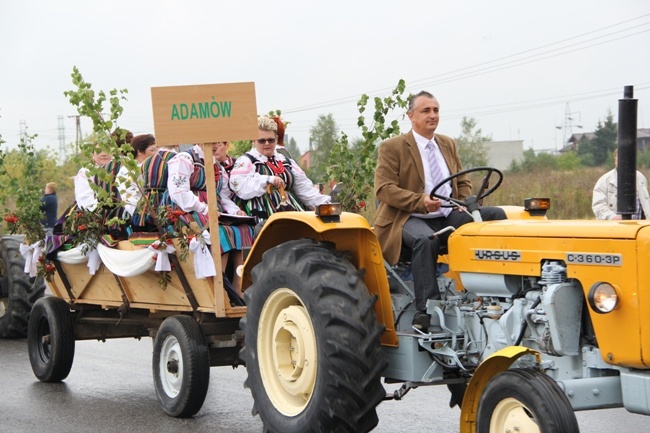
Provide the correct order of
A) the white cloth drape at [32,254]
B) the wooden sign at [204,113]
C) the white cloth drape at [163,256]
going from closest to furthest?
the wooden sign at [204,113] → the white cloth drape at [163,256] → the white cloth drape at [32,254]

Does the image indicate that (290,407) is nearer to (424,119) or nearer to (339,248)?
(339,248)

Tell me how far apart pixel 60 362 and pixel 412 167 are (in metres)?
3.91

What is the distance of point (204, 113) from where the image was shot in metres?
7.39

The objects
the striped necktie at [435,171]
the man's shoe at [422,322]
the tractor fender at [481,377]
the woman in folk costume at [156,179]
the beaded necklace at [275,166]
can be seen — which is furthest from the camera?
the beaded necklace at [275,166]

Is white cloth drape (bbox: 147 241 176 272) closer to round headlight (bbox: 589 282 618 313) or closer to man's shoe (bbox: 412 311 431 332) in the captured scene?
man's shoe (bbox: 412 311 431 332)

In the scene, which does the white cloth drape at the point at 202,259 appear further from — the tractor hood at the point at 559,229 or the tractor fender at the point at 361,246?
the tractor hood at the point at 559,229

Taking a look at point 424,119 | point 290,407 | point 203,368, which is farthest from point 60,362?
point 424,119

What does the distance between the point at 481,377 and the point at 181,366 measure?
2.93 m

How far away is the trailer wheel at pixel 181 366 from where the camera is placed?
23.4ft

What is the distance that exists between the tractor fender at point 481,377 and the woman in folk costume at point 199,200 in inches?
105

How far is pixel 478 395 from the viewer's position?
5.03 metres

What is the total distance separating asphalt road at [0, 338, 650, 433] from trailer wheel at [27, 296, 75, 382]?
0.13 meters

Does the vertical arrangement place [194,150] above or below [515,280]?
above

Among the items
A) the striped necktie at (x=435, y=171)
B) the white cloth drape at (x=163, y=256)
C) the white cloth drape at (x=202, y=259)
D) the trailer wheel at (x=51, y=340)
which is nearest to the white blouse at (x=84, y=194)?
the trailer wheel at (x=51, y=340)
